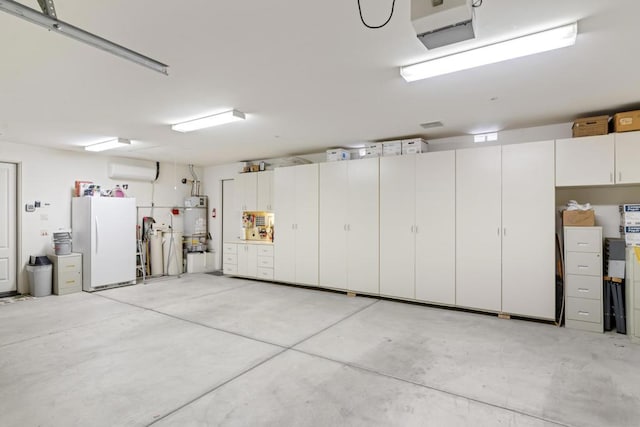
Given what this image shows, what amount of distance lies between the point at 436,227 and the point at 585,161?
6.56 ft

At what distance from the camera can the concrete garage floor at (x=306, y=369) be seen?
240 cm

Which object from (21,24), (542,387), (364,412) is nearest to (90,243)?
(21,24)

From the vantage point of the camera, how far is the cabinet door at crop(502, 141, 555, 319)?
169 inches

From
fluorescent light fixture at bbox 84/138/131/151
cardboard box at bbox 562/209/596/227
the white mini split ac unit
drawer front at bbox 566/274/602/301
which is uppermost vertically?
fluorescent light fixture at bbox 84/138/131/151

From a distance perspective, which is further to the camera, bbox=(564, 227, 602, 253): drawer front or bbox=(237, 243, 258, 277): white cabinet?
bbox=(237, 243, 258, 277): white cabinet

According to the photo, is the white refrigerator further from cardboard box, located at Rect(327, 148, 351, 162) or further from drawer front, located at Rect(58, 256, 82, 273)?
cardboard box, located at Rect(327, 148, 351, 162)

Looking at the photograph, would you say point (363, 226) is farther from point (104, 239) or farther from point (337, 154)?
point (104, 239)

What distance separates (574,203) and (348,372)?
3.66m

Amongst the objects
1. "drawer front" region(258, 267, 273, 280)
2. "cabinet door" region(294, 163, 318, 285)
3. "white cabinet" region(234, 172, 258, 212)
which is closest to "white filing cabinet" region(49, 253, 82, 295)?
"white cabinet" region(234, 172, 258, 212)

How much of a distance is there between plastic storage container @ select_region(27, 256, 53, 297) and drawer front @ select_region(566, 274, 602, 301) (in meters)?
8.24

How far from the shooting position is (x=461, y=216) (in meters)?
4.88

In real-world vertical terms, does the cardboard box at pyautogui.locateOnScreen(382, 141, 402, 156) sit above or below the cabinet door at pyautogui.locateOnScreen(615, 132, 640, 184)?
above

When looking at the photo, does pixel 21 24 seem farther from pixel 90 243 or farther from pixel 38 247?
pixel 38 247

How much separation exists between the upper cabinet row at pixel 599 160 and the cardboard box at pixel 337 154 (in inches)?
126
